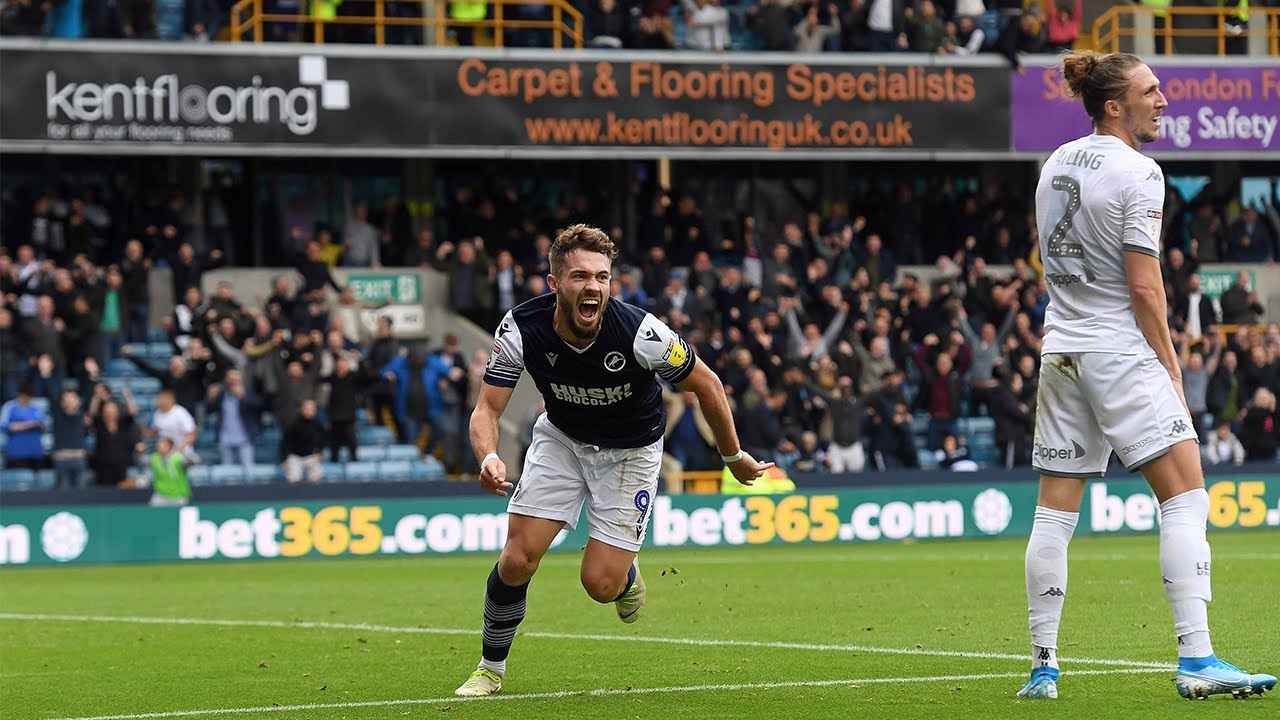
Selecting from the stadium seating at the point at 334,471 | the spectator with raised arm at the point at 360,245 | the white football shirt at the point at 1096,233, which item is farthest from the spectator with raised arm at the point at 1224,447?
the white football shirt at the point at 1096,233

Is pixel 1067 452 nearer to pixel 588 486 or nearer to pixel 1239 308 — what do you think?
pixel 588 486

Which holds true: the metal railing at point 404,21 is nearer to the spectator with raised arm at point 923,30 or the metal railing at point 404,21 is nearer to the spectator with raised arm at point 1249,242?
the spectator with raised arm at point 923,30

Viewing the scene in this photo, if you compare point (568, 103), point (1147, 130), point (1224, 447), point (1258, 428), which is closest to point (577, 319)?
point (1147, 130)

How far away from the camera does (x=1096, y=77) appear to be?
730 cm

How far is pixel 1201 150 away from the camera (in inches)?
1233

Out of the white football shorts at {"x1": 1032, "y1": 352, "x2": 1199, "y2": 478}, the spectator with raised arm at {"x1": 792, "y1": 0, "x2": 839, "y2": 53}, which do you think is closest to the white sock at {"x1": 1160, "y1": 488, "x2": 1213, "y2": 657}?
the white football shorts at {"x1": 1032, "y1": 352, "x2": 1199, "y2": 478}

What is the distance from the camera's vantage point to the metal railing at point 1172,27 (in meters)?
31.0

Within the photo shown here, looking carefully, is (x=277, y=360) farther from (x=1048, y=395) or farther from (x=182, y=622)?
(x=1048, y=395)

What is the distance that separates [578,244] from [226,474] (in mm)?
17508

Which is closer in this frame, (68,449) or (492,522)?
(492,522)

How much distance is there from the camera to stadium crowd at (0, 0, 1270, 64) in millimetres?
28656

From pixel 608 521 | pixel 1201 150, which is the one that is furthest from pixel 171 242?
pixel 608 521

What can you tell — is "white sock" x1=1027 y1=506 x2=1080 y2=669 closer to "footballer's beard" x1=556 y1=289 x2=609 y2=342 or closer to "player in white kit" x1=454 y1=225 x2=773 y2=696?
"player in white kit" x1=454 y1=225 x2=773 y2=696

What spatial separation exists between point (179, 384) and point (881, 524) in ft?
29.3
